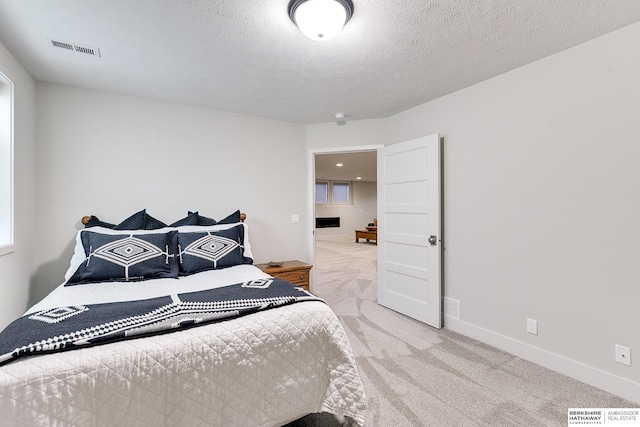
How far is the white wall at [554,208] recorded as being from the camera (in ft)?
6.21

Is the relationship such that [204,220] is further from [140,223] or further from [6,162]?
[6,162]

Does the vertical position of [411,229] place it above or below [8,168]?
below

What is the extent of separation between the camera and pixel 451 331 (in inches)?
115

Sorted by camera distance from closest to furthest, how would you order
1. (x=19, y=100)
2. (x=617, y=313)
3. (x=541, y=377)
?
1. (x=617, y=313)
2. (x=541, y=377)
3. (x=19, y=100)

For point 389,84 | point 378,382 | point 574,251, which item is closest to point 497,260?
point 574,251

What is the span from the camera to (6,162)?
2.11 m

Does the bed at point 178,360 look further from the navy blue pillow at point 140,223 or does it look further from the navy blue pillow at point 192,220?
the navy blue pillow at point 192,220

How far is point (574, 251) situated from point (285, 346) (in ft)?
7.23

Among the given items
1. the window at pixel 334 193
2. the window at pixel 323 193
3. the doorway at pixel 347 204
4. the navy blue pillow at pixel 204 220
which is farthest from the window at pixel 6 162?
the window at pixel 323 193

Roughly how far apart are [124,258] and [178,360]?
1.39 m

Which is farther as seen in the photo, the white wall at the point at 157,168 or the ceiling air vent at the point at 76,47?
the white wall at the point at 157,168

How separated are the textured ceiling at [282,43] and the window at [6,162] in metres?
0.35

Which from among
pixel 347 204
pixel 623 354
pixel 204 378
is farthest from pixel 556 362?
pixel 347 204

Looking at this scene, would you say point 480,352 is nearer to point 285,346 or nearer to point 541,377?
point 541,377
